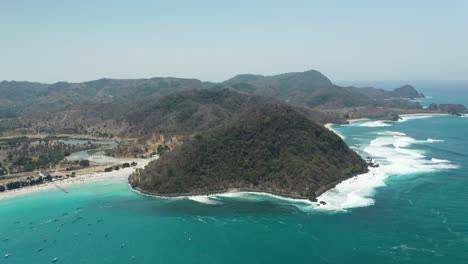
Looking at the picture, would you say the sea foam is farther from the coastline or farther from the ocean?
the coastline

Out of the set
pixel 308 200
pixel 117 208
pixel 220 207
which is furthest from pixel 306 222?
pixel 117 208

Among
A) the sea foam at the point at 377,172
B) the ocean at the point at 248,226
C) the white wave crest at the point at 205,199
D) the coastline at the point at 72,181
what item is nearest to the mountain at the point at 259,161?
the white wave crest at the point at 205,199

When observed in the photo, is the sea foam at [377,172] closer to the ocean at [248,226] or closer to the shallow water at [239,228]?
the ocean at [248,226]

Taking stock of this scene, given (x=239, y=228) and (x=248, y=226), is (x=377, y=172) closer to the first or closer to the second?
(x=248, y=226)

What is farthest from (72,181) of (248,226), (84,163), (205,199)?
(248,226)

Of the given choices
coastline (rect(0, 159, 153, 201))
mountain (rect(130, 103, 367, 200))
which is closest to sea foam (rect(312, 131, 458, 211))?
mountain (rect(130, 103, 367, 200))

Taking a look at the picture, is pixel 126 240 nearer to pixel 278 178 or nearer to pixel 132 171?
pixel 278 178
